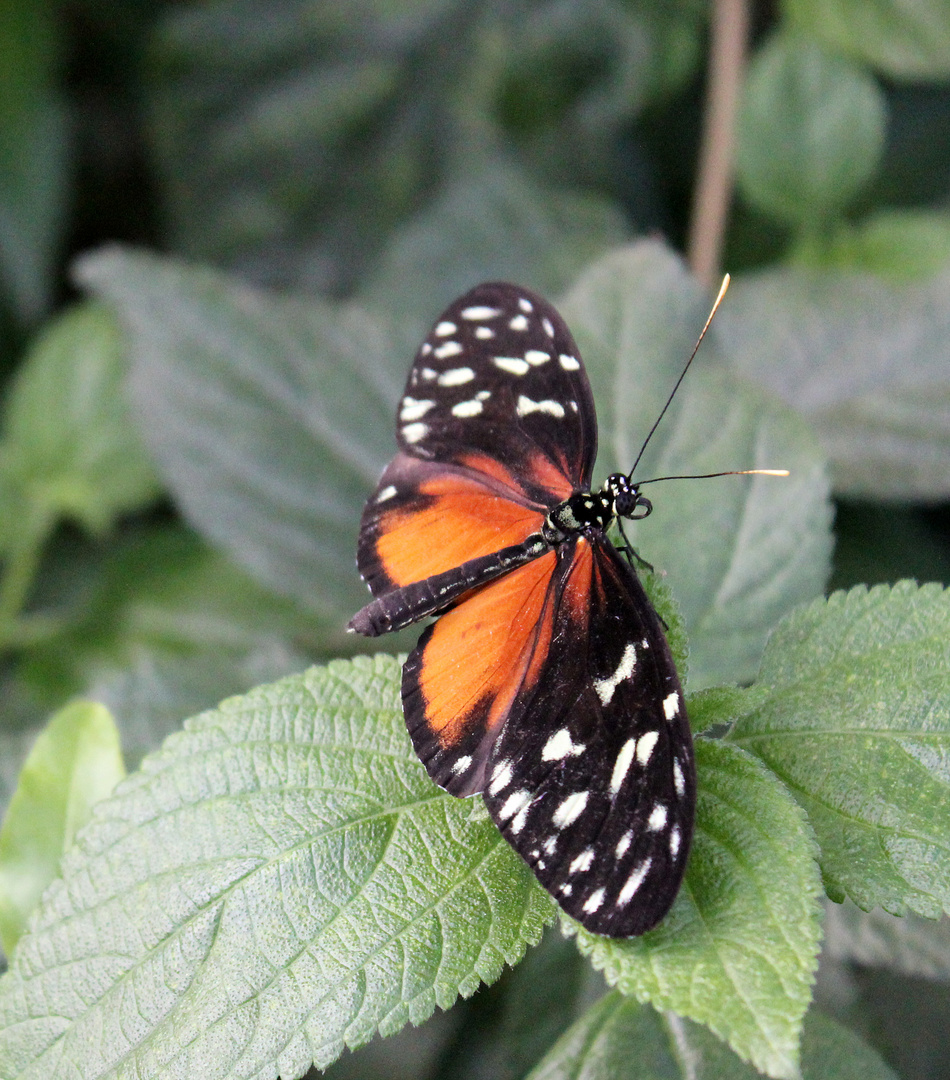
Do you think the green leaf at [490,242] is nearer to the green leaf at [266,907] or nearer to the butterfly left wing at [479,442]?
the butterfly left wing at [479,442]

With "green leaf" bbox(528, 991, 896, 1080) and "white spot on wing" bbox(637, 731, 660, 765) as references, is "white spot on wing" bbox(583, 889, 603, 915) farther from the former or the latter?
"green leaf" bbox(528, 991, 896, 1080)

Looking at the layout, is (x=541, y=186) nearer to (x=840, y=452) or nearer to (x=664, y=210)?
(x=664, y=210)

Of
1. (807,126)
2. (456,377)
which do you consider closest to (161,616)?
(456,377)

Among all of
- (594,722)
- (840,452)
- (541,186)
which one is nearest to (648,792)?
(594,722)

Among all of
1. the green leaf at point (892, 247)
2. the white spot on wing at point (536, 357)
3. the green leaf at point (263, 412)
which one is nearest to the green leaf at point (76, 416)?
the green leaf at point (263, 412)

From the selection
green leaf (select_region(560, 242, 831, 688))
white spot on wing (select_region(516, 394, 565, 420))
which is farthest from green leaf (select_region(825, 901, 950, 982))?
white spot on wing (select_region(516, 394, 565, 420))

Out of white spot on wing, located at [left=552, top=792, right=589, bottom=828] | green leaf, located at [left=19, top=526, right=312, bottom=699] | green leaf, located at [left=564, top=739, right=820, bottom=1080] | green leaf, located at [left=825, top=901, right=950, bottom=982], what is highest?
white spot on wing, located at [left=552, top=792, right=589, bottom=828]
